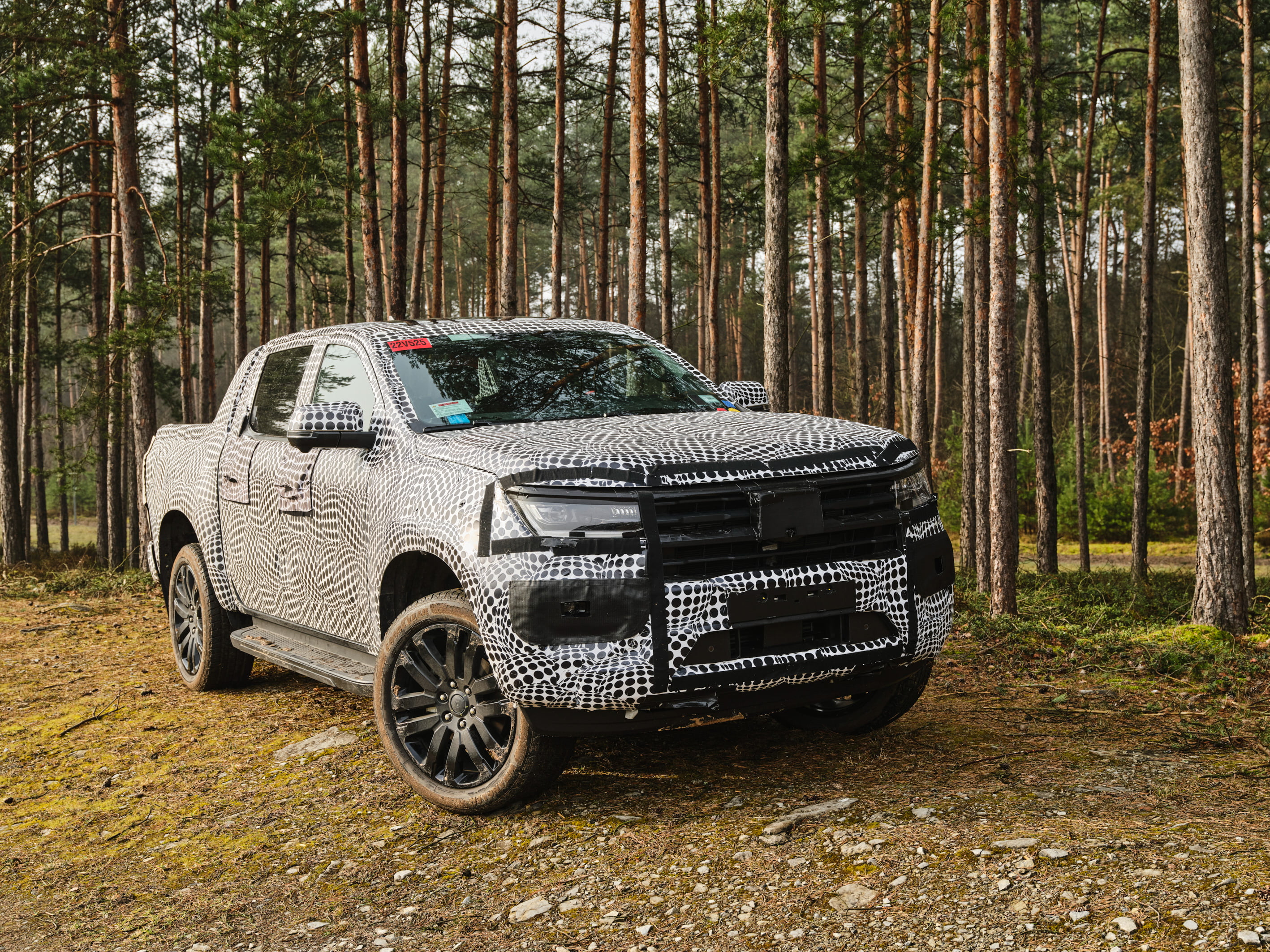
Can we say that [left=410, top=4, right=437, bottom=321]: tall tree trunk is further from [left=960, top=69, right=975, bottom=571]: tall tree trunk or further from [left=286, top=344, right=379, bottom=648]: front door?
[left=286, top=344, right=379, bottom=648]: front door

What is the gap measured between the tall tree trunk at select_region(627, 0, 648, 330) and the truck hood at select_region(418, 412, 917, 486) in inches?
400

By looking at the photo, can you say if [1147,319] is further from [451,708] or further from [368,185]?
[451,708]

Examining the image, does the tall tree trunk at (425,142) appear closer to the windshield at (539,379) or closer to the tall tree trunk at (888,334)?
the tall tree trunk at (888,334)

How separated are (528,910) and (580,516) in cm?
135

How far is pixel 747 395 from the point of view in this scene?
584 centimetres

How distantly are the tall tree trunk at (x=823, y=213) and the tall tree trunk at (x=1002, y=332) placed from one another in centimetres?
265

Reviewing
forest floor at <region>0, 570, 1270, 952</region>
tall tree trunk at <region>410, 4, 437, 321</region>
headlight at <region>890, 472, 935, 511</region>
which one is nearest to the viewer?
forest floor at <region>0, 570, 1270, 952</region>

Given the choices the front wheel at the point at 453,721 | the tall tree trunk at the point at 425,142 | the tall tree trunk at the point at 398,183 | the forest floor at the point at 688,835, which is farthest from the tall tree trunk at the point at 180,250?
the front wheel at the point at 453,721

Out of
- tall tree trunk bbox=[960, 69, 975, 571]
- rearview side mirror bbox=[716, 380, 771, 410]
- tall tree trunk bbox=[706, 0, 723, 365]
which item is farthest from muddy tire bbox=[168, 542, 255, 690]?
tall tree trunk bbox=[706, 0, 723, 365]

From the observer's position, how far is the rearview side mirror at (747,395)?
18.9 feet

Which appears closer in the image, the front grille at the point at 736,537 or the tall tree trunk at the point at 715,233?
the front grille at the point at 736,537

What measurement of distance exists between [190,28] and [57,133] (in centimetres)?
408

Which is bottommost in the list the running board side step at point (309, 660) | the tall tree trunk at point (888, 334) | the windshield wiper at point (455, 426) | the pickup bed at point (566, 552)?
the running board side step at point (309, 660)

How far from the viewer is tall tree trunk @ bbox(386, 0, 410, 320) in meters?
15.6
